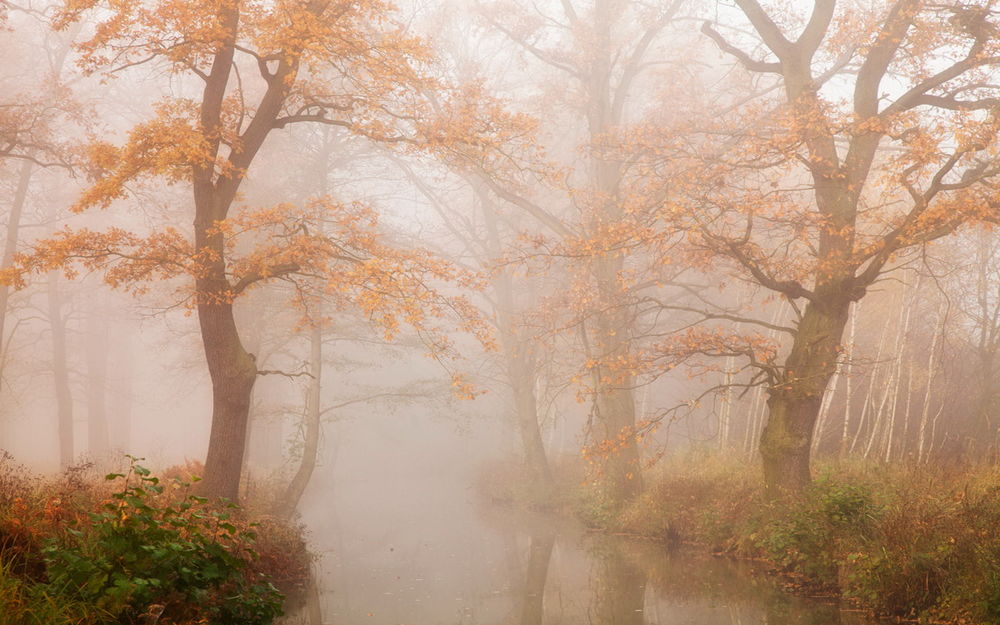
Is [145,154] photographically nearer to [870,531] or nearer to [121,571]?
[121,571]

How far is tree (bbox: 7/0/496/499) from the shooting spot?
33.4 ft

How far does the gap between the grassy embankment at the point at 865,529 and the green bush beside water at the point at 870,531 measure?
0.04 feet

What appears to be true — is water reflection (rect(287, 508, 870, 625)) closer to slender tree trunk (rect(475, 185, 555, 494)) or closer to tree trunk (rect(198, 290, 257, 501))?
tree trunk (rect(198, 290, 257, 501))

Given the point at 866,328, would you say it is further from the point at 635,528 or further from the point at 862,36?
the point at 862,36

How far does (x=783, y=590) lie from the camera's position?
1029cm

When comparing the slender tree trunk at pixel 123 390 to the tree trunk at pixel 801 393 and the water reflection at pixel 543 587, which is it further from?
the tree trunk at pixel 801 393

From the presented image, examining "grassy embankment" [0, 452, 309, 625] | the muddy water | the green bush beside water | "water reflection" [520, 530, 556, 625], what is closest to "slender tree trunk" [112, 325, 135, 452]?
the muddy water

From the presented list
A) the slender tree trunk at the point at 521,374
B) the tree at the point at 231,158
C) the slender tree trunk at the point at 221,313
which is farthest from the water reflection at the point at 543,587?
the slender tree trunk at the point at 521,374

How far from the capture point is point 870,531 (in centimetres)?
970

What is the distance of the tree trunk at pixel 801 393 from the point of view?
12.0 m

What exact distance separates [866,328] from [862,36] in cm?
1085

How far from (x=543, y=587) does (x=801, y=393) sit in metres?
5.18

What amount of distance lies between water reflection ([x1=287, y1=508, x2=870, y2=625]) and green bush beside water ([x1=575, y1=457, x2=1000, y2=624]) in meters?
0.51

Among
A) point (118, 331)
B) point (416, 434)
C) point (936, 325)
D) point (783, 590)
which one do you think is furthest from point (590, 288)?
point (416, 434)
